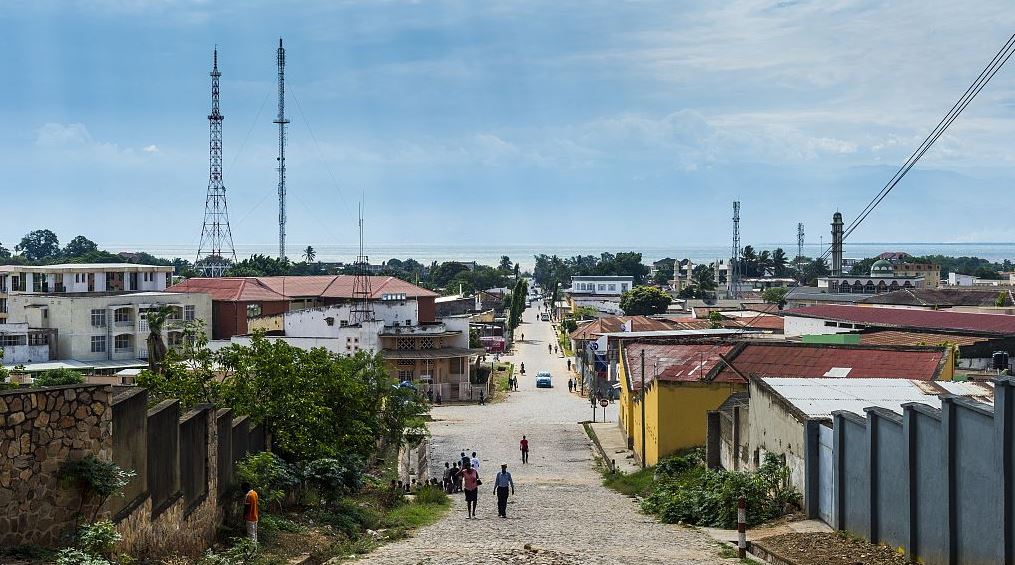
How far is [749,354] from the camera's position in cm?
3228

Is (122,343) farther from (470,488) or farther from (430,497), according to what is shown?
(470,488)

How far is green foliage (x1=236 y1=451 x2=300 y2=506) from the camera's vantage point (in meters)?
16.9

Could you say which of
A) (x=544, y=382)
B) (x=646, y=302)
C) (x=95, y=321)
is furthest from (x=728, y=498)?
(x=646, y=302)

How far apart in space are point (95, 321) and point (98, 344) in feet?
4.81

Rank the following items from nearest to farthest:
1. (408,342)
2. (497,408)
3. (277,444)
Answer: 1. (277,444)
2. (497,408)
3. (408,342)

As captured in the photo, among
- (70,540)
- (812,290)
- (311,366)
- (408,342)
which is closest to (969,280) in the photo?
(812,290)

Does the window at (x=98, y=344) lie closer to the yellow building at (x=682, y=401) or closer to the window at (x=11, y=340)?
the window at (x=11, y=340)

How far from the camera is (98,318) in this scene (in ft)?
233

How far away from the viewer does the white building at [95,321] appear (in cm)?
6981

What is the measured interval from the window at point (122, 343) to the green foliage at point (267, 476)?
56.4 m

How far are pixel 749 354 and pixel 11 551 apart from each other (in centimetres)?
2444

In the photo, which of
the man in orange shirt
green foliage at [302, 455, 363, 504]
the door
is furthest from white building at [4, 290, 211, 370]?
the door

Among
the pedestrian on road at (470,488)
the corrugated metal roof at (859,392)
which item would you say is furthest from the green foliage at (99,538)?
the corrugated metal roof at (859,392)

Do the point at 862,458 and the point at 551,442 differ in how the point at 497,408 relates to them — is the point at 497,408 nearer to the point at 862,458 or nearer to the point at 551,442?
the point at 551,442
